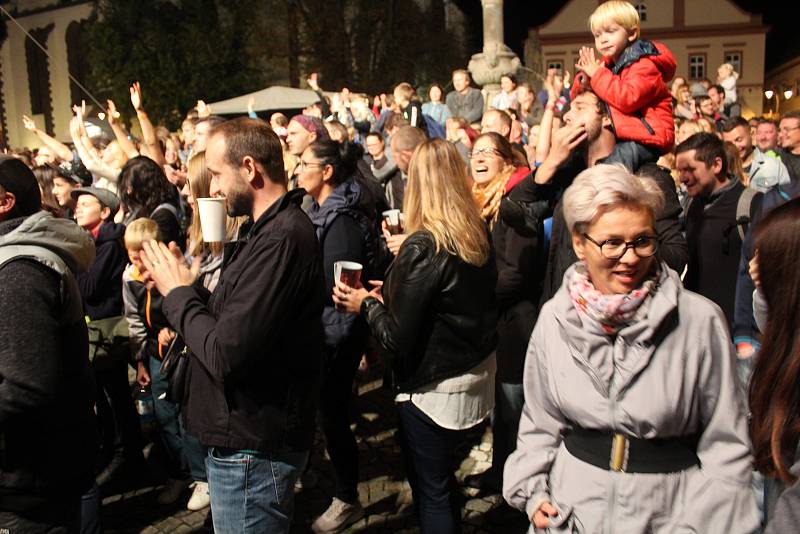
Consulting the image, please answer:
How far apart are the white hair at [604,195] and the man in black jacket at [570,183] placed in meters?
0.90

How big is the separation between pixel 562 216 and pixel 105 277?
293 centimetres

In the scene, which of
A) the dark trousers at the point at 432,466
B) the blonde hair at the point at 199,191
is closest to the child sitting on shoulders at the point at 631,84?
the dark trousers at the point at 432,466

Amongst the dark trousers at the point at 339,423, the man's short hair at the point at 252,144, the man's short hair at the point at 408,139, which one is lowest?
the dark trousers at the point at 339,423

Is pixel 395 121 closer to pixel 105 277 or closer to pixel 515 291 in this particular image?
pixel 105 277

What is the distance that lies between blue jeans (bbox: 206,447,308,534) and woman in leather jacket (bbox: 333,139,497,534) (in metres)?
0.74

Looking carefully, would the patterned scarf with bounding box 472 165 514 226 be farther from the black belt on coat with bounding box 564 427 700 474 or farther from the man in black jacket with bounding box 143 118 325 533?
the black belt on coat with bounding box 564 427 700 474

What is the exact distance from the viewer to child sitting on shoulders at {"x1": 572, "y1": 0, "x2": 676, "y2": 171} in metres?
3.25

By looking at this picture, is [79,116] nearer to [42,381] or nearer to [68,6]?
[42,381]

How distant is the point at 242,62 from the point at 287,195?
29081mm

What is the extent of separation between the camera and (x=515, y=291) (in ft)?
12.1

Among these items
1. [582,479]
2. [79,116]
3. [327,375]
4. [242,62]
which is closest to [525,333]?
[327,375]

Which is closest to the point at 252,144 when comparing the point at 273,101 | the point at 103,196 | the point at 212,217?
the point at 212,217

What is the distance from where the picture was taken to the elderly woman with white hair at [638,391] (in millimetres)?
1926

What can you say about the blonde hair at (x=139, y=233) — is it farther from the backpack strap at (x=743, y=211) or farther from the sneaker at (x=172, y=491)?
the backpack strap at (x=743, y=211)
